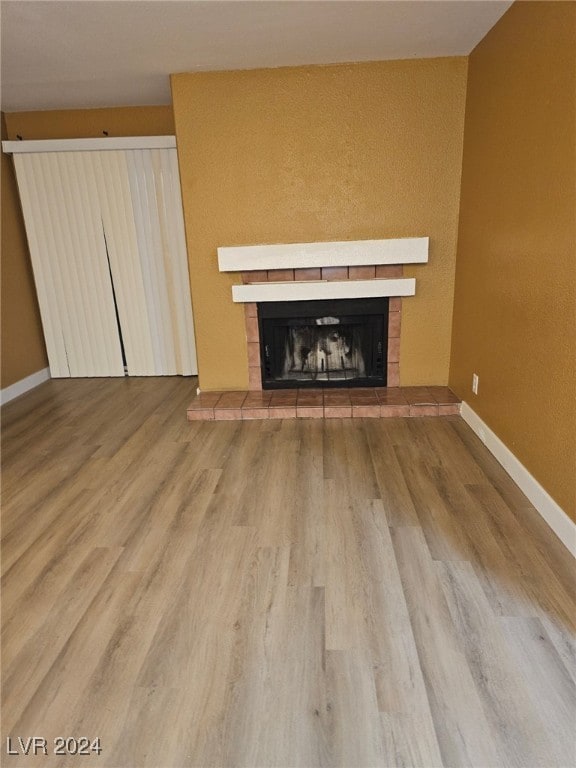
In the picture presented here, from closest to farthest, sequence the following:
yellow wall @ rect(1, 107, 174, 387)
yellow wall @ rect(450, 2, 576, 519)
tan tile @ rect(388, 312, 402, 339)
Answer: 1. yellow wall @ rect(450, 2, 576, 519)
2. tan tile @ rect(388, 312, 402, 339)
3. yellow wall @ rect(1, 107, 174, 387)

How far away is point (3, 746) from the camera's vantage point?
1.28 metres

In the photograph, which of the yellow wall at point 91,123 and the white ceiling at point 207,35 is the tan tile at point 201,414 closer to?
the white ceiling at point 207,35

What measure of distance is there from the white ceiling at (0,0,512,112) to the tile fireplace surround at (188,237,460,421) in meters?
1.12

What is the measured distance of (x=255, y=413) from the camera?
3.42m

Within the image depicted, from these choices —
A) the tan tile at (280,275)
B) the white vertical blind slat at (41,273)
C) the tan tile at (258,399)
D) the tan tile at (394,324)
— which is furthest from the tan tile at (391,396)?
the white vertical blind slat at (41,273)

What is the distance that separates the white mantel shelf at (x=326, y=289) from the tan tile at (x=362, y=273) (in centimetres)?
9

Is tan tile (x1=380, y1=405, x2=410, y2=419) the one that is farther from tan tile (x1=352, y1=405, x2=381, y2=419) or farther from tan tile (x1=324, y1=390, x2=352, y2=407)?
tan tile (x1=324, y1=390, x2=352, y2=407)

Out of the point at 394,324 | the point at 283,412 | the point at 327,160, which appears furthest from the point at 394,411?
the point at 327,160

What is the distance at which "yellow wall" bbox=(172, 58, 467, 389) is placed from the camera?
314 centimetres

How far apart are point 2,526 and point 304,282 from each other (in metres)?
2.35

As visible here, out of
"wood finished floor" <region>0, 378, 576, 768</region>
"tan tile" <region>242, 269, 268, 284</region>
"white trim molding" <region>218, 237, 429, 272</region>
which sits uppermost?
"white trim molding" <region>218, 237, 429, 272</region>

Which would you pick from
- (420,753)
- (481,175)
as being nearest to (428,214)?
(481,175)

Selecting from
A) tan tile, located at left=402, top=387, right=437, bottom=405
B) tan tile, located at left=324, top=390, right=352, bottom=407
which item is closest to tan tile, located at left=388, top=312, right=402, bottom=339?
tan tile, located at left=402, top=387, right=437, bottom=405

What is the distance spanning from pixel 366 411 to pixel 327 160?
1.74m
